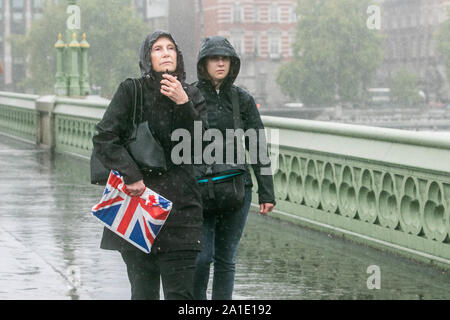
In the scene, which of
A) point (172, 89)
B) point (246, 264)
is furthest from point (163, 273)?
point (246, 264)

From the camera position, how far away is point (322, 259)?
30.4ft

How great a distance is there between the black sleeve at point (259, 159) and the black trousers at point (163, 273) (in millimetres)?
1038

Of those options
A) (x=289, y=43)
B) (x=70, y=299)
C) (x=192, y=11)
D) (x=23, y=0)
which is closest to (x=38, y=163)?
(x=192, y=11)

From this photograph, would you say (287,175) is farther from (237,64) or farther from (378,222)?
(237,64)

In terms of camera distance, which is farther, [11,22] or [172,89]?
[11,22]

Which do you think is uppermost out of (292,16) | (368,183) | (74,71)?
(292,16)

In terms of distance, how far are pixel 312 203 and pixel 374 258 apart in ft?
6.27

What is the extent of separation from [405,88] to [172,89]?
116 metres

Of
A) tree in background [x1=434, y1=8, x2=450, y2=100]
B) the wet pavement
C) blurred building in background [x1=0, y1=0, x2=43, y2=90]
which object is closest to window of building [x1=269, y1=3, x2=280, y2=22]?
tree in background [x1=434, y1=8, x2=450, y2=100]

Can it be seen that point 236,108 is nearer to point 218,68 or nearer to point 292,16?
point 218,68

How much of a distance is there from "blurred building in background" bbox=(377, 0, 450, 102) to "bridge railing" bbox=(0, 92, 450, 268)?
115724 mm

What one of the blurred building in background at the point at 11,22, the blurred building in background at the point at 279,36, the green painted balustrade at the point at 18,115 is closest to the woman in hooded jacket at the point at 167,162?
the green painted balustrade at the point at 18,115

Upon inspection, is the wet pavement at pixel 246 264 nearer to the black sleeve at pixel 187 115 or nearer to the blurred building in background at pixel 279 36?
the black sleeve at pixel 187 115

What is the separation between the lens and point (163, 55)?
18.5ft
